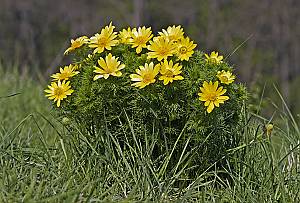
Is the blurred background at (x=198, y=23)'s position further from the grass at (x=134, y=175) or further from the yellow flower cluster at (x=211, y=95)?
the yellow flower cluster at (x=211, y=95)

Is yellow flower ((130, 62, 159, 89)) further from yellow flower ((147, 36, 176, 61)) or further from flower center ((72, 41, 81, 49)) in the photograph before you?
flower center ((72, 41, 81, 49))

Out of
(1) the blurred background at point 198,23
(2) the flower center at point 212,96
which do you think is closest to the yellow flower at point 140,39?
(2) the flower center at point 212,96

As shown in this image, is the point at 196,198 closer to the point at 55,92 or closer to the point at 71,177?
the point at 71,177

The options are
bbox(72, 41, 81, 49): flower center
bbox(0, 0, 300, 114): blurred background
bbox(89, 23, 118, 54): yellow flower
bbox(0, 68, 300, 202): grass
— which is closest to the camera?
bbox(0, 68, 300, 202): grass

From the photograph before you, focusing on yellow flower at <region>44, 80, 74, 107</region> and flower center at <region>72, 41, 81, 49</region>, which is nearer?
yellow flower at <region>44, 80, 74, 107</region>

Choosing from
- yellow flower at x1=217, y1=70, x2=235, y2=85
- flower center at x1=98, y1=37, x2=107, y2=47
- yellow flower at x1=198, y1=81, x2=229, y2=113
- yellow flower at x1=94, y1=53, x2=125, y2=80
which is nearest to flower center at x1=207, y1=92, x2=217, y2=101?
yellow flower at x1=198, y1=81, x2=229, y2=113

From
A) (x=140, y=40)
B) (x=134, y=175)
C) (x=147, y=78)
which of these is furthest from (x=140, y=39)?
(x=134, y=175)
